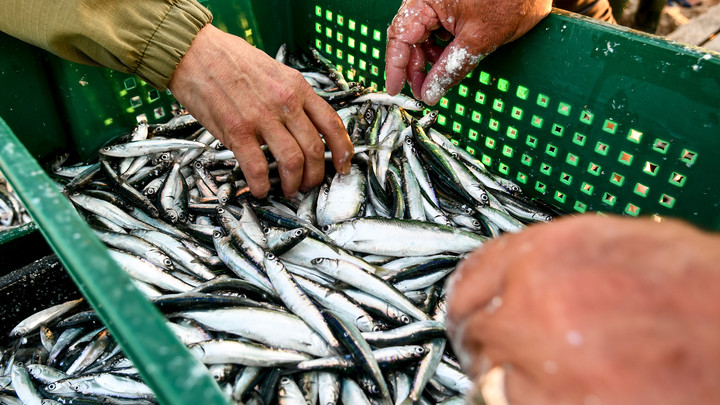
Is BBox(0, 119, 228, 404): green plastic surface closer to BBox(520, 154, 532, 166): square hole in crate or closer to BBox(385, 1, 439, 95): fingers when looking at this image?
BBox(385, 1, 439, 95): fingers

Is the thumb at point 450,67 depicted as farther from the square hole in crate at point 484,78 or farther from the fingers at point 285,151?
the fingers at point 285,151

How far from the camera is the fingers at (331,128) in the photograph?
2.27 meters

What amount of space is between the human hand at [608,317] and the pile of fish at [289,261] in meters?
1.29

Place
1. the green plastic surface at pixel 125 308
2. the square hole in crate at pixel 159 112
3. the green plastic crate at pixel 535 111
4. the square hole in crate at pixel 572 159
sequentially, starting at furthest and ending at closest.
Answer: the square hole in crate at pixel 159 112 → the square hole in crate at pixel 572 159 → the green plastic crate at pixel 535 111 → the green plastic surface at pixel 125 308

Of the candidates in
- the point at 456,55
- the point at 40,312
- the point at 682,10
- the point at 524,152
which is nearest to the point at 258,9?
the point at 456,55

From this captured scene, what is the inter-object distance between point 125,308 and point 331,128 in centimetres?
162

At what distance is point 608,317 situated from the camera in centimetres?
56

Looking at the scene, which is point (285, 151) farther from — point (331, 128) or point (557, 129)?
point (557, 129)

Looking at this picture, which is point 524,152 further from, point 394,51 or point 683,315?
point 683,315

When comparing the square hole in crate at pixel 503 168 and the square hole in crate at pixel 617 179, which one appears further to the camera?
the square hole in crate at pixel 503 168

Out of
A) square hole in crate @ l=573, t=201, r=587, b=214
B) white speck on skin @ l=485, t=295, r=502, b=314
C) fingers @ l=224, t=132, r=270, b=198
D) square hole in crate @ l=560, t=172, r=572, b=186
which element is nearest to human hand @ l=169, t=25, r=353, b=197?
fingers @ l=224, t=132, r=270, b=198

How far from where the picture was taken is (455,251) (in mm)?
2395

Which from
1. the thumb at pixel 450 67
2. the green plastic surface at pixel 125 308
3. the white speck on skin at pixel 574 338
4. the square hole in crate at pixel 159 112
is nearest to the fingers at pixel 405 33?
the thumb at pixel 450 67

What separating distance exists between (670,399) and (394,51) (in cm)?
217
